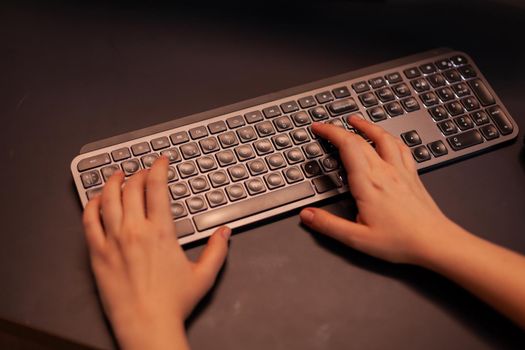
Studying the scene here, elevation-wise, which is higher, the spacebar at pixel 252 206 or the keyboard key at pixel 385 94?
the keyboard key at pixel 385 94

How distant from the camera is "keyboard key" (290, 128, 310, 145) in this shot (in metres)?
0.58

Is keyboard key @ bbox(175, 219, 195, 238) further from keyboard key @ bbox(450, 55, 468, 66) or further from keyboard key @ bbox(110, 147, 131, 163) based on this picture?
keyboard key @ bbox(450, 55, 468, 66)

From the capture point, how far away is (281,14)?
71 centimetres

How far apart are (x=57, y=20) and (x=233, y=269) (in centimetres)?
43

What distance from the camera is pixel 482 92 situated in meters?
0.63

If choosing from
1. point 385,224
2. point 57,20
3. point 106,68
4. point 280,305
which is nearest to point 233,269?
point 280,305

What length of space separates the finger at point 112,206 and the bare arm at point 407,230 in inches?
7.6

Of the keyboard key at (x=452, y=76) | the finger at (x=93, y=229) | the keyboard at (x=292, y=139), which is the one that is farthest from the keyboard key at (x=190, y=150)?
the keyboard key at (x=452, y=76)

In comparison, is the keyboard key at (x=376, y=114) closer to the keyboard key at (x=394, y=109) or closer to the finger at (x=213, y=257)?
the keyboard key at (x=394, y=109)

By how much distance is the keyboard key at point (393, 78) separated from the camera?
0.63m

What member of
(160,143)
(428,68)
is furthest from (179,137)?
(428,68)

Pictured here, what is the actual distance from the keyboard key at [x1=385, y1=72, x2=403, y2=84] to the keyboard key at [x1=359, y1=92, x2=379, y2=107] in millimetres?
35

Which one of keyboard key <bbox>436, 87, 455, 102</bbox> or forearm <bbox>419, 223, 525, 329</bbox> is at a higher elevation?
keyboard key <bbox>436, 87, 455, 102</bbox>

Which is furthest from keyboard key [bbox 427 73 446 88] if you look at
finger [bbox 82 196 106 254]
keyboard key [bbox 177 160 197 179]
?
finger [bbox 82 196 106 254]
